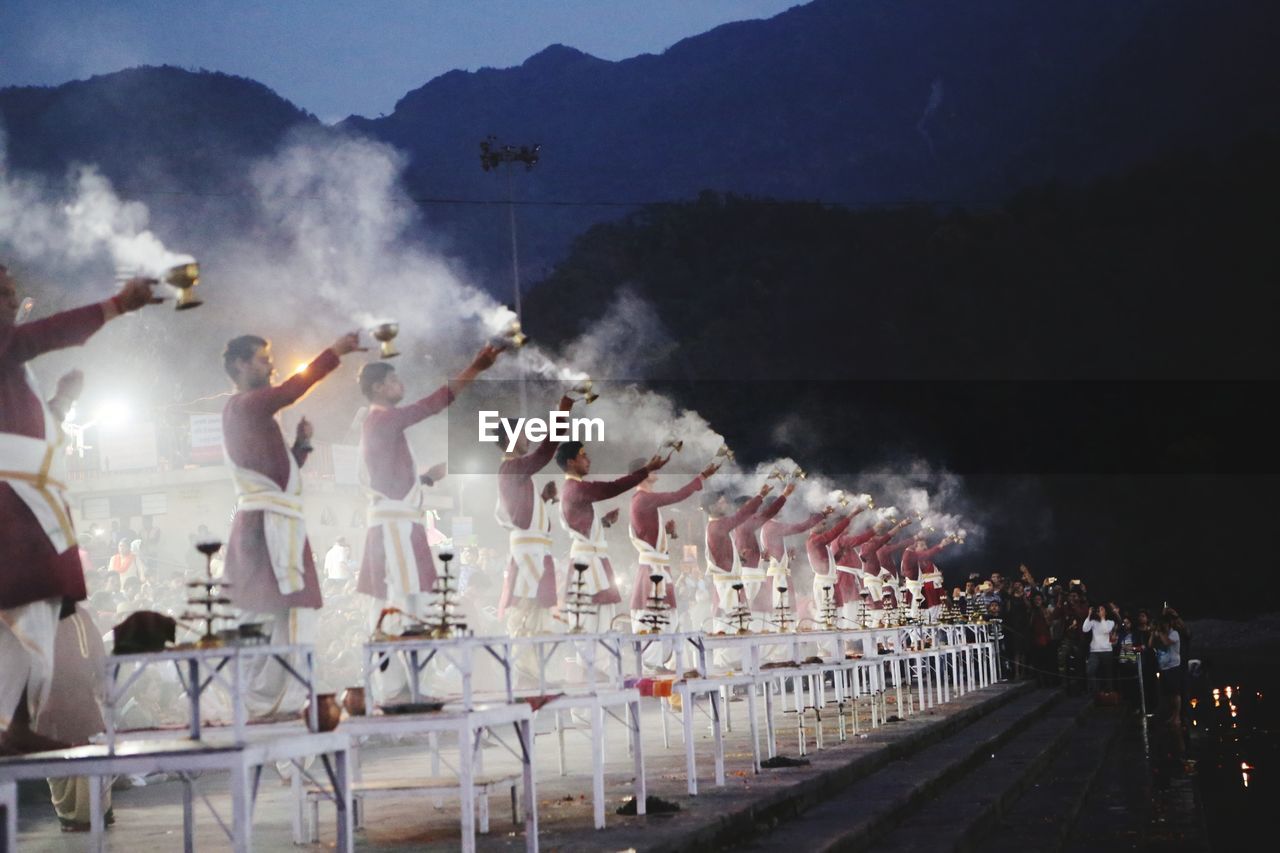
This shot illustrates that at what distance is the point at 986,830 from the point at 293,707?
16.1 ft

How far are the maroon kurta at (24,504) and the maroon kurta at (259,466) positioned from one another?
60.3 inches

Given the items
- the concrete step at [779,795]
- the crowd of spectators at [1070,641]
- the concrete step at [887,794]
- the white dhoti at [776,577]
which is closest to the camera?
the concrete step at [779,795]

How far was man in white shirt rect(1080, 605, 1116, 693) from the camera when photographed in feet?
79.0

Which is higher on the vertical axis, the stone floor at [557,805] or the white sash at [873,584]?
the white sash at [873,584]

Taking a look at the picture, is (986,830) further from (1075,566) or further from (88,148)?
(1075,566)

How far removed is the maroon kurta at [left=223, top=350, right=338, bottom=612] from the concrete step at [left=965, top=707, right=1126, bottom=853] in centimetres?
434

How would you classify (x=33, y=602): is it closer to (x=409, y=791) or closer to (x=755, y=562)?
(x=409, y=791)

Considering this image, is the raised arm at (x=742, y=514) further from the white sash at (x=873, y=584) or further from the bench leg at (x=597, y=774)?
the bench leg at (x=597, y=774)

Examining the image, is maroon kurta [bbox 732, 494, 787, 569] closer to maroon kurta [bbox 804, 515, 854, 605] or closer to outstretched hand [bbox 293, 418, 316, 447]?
maroon kurta [bbox 804, 515, 854, 605]

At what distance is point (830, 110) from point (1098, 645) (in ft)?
324

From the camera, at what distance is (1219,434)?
52.9m

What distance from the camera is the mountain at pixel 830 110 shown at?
8131cm

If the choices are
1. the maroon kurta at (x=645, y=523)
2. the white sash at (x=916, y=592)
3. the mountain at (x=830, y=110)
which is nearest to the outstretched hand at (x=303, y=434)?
the maroon kurta at (x=645, y=523)

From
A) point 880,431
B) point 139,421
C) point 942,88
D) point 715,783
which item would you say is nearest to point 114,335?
point 139,421
